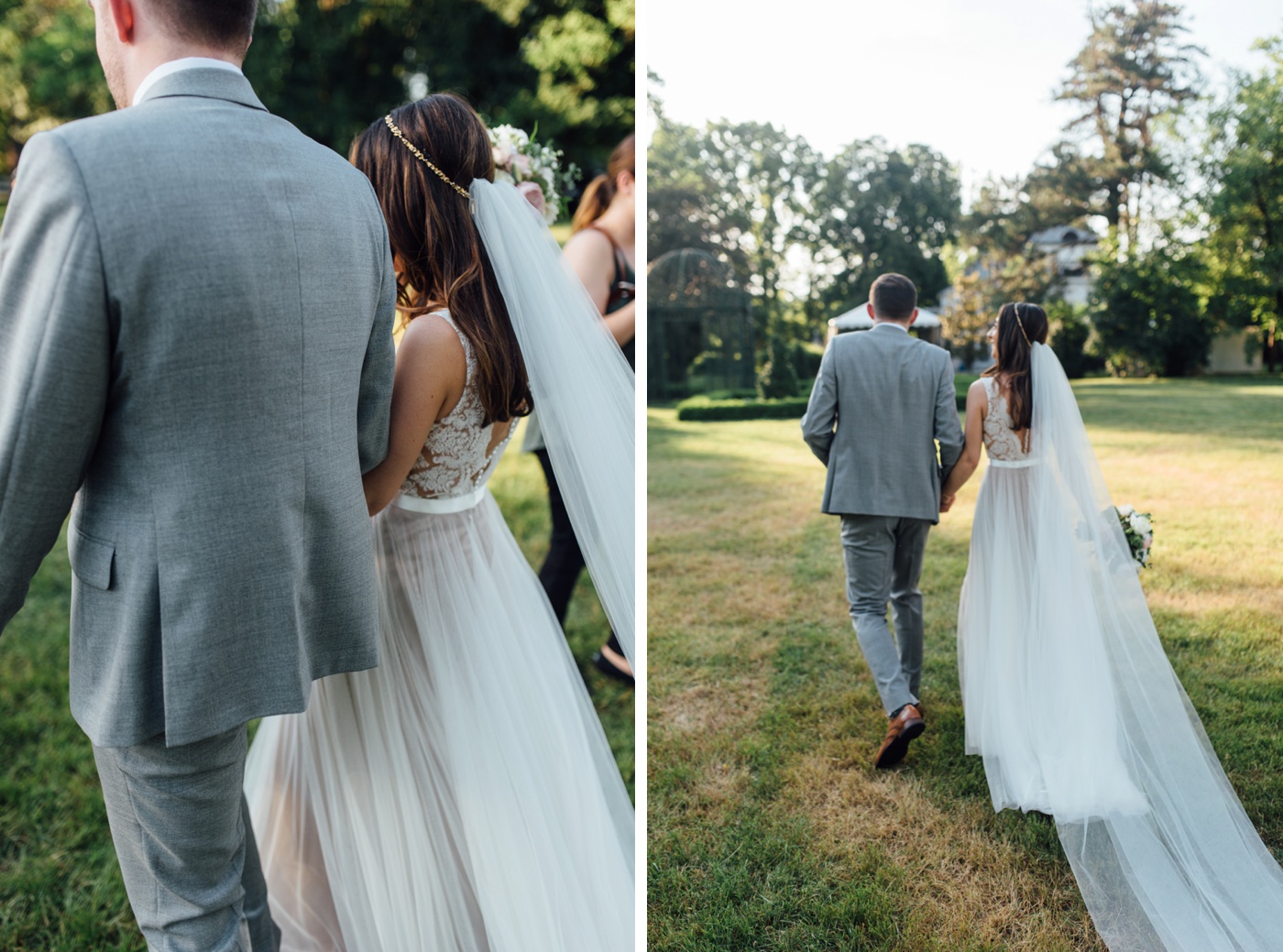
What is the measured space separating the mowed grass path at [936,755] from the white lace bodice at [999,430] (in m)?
0.27

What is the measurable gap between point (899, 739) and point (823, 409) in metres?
1.12

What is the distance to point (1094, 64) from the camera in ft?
9.20

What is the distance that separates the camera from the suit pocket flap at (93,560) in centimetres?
139

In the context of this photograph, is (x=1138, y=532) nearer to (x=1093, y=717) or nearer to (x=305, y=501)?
(x=1093, y=717)

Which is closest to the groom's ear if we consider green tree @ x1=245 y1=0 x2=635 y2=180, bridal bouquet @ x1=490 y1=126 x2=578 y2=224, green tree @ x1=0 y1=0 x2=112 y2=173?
bridal bouquet @ x1=490 y1=126 x2=578 y2=224

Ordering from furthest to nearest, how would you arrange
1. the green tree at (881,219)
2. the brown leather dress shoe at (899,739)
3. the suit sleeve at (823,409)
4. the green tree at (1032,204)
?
the green tree at (881,219) < the suit sleeve at (823,409) < the green tree at (1032,204) < the brown leather dress shoe at (899,739)

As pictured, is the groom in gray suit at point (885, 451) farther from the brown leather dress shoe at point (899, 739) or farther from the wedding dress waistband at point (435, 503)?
the wedding dress waistband at point (435, 503)

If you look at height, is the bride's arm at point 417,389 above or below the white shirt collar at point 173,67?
below

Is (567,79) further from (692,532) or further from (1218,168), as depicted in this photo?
(1218,168)

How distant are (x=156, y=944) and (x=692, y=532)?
4205 mm

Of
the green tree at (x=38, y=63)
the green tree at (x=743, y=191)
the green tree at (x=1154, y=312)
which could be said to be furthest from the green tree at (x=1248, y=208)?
the green tree at (x=38, y=63)

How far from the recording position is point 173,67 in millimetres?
1400

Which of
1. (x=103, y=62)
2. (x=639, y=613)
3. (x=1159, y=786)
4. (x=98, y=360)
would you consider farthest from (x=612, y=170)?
(x=1159, y=786)

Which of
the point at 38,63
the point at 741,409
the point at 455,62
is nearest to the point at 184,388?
the point at 741,409
